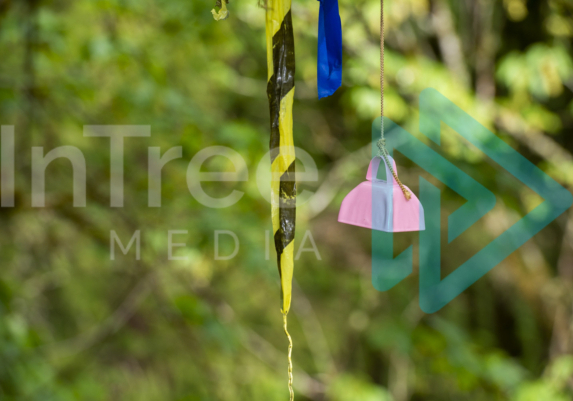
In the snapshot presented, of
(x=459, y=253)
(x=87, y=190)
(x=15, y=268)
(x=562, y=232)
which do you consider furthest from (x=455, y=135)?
(x=15, y=268)

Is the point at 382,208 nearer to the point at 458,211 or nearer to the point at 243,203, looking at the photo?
the point at 243,203

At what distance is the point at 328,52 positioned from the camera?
47 centimetres

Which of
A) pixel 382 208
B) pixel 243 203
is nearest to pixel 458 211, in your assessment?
pixel 243 203

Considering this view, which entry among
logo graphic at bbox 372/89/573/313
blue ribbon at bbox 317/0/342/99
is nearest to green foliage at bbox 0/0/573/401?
logo graphic at bbox 372/89/573/313

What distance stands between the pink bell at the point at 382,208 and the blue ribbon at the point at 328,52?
0.12 m

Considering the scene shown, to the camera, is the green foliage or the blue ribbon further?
the green foliage

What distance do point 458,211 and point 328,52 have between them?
76.3 inches

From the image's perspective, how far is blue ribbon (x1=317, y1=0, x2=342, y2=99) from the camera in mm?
470

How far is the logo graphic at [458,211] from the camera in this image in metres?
1.67

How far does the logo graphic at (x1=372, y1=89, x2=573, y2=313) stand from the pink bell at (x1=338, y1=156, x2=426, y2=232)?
1.32 metres

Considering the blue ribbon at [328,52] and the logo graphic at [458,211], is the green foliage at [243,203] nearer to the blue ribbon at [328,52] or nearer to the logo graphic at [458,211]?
the logo graphic at [458,211]

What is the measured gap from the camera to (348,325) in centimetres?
284

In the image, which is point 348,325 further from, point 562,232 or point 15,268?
point 15,268

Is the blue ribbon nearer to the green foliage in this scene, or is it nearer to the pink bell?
the pink bell
